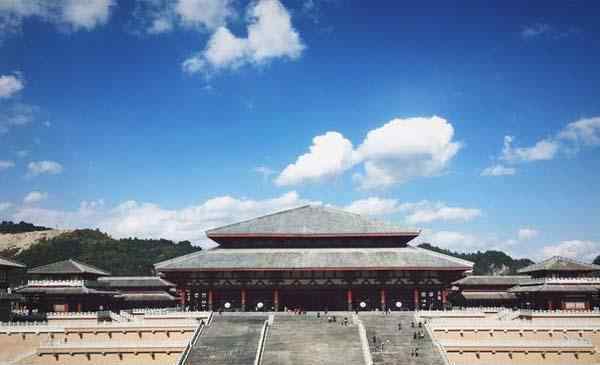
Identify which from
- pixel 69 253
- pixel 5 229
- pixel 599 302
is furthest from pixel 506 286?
pixel 5 229

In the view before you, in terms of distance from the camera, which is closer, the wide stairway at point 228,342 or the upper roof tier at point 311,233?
the wide stairway at point 228,342

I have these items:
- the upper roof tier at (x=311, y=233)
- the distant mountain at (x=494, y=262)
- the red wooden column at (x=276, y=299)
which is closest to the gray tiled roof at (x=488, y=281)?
the upper roof tier at (x=311, y=233)

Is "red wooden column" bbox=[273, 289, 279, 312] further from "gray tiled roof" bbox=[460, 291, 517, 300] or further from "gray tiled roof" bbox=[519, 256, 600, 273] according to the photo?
"gray tiled roof" bbox=[460, 291, 517, 300]

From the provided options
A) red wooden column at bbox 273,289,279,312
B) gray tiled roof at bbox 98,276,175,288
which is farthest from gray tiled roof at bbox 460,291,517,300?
gray tiled roof at bbox 98,276,175,288

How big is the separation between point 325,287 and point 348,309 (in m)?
3.13

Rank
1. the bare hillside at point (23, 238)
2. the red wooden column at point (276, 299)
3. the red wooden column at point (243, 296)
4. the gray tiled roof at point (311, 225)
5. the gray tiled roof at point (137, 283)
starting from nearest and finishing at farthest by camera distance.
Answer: the red wooden column at point (276, 299)
the red wooden column at point (243, 296)
the gray tiled roof at point (311, 225)
the gray tiled roof at point (137, 283)
the bare hillside at point (23, 238)

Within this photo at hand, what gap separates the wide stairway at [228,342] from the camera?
41.5m

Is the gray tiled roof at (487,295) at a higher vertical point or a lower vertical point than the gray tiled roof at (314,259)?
lower

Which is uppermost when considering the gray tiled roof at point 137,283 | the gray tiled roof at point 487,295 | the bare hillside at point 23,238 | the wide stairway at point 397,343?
the bare hillside at point 23,238

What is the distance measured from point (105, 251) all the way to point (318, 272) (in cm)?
10570

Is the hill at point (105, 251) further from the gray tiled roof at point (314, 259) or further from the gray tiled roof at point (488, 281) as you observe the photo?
the gray tiled roof at point (488, 281)

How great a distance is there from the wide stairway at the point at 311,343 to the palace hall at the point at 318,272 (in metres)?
6.06

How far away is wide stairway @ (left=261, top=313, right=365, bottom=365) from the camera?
1626 inches

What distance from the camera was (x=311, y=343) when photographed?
44.8 metres
